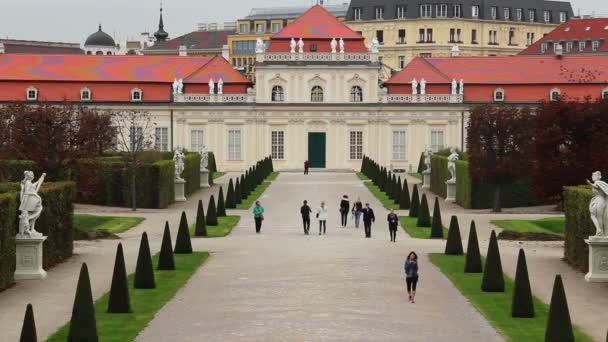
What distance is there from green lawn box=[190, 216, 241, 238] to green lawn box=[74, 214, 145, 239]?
95.1 inches

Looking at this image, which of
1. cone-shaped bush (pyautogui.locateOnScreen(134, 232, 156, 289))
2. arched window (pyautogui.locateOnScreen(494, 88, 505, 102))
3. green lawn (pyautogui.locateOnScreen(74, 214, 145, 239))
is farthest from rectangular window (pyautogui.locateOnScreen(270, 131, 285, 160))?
cone-shaped bush (pyautogui.locateOnScreen(134, 232, 156, 289))

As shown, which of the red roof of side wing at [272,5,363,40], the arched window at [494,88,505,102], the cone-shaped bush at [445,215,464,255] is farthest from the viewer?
the red roof of side wing at [272,5,363,40]

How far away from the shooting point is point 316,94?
9931 centimetres

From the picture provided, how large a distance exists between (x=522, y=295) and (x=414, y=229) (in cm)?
2229

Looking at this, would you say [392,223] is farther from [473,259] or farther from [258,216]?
[473,259]

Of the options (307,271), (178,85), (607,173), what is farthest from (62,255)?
(178,85)

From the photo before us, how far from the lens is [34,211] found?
3391 cm

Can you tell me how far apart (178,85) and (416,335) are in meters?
73.5

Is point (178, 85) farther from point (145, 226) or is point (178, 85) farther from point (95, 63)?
point (145, 226)

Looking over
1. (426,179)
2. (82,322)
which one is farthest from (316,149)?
(82,322)

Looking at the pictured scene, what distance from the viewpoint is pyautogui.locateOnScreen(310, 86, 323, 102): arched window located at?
325 ft

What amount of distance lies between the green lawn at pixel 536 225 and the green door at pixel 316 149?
47.0m

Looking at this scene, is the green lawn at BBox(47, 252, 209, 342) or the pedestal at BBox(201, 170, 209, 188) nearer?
the green lawn at BBox(47, 252, 209, 342)

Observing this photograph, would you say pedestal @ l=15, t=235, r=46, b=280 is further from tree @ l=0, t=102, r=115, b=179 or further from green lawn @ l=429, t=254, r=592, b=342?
tree @ l=0, t=102, r=115, b=179
